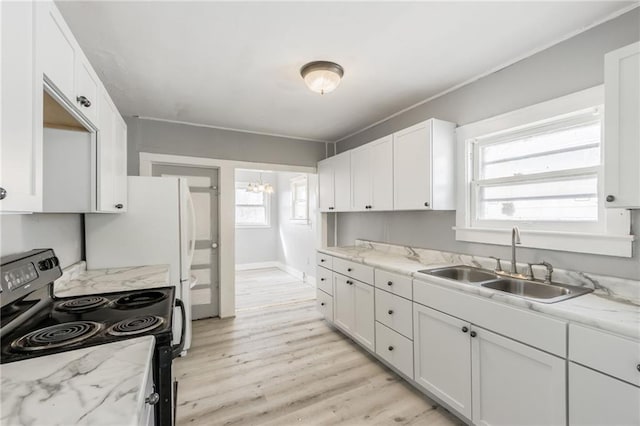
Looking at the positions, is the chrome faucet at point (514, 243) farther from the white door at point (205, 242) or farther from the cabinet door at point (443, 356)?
the white door at point (205, 242)

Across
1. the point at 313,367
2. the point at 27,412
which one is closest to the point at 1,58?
the point at 27,412

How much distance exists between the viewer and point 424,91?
8.58 feet

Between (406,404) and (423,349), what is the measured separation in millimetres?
401

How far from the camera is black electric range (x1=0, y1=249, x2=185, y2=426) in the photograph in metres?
1.06

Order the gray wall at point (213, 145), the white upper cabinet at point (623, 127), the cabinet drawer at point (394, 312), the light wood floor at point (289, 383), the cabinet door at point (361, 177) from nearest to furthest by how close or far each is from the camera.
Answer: the white upper cabinet at point (623, 127), the light wood floor at point (289, 383), the cabinet drawer at point (394, 312), the cabinet door at point (361, 177), the gray wall at point (213, 145)

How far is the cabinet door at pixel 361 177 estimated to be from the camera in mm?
3120

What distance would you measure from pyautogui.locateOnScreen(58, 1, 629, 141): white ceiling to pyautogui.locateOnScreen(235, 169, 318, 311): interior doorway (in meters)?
2.46

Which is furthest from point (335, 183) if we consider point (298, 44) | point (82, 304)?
point (82, 304)

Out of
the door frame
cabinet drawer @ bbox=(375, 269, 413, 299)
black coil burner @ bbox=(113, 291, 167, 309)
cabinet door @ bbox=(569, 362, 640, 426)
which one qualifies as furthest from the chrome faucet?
the door frame

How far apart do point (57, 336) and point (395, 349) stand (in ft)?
6.80

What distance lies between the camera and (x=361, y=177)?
324cm

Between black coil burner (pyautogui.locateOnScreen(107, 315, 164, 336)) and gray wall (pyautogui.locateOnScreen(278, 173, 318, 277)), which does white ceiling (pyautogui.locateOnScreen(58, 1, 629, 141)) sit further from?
gray wall (pyautogui.locateOnScreen(278, 173, 318, 277))

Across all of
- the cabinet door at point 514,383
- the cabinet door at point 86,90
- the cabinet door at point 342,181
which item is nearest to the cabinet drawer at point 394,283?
the cabinet door at point 514,383

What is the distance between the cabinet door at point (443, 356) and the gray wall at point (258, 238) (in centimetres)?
501
